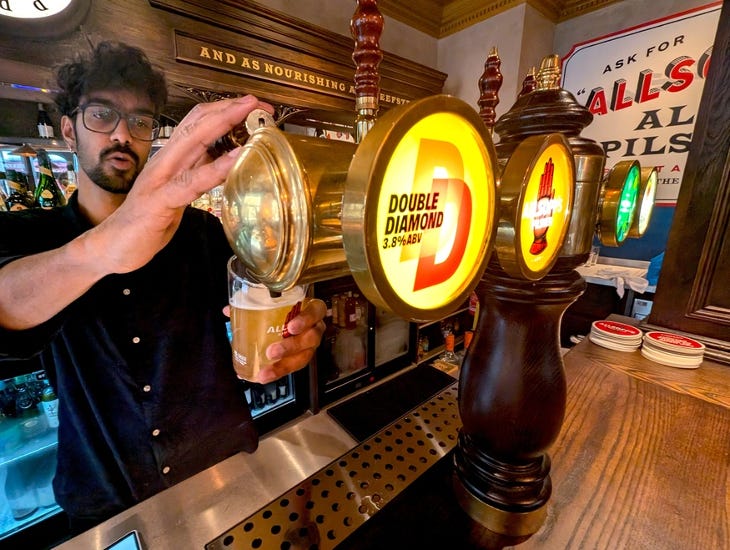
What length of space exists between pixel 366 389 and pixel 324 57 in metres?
2.71

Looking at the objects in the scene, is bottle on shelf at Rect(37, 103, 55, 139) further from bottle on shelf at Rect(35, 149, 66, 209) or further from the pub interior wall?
the pub interior wall

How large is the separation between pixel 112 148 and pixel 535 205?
1.51 meters

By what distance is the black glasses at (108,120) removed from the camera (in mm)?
1275

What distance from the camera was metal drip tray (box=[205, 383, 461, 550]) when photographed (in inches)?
19.5

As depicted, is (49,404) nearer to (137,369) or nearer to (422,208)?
(137,369)

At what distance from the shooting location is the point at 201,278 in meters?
1.35

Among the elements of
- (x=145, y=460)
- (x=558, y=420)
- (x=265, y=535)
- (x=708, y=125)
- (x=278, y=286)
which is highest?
(x=708, y=125)

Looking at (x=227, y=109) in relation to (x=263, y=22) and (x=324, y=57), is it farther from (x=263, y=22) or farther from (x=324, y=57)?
(x=324, y=57)

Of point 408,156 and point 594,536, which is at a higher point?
point 408,156

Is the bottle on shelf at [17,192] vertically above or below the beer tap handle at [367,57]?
below

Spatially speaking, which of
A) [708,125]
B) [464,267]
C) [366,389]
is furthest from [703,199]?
[366,389]

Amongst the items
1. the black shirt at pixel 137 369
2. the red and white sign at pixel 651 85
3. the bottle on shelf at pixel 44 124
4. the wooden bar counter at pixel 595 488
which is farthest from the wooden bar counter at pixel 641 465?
the red and white sign at pixel 651 85

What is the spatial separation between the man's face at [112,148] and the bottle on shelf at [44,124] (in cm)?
50

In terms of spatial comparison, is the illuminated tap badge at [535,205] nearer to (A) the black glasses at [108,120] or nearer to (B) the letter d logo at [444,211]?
(B) the letter d logo at [444,211]
